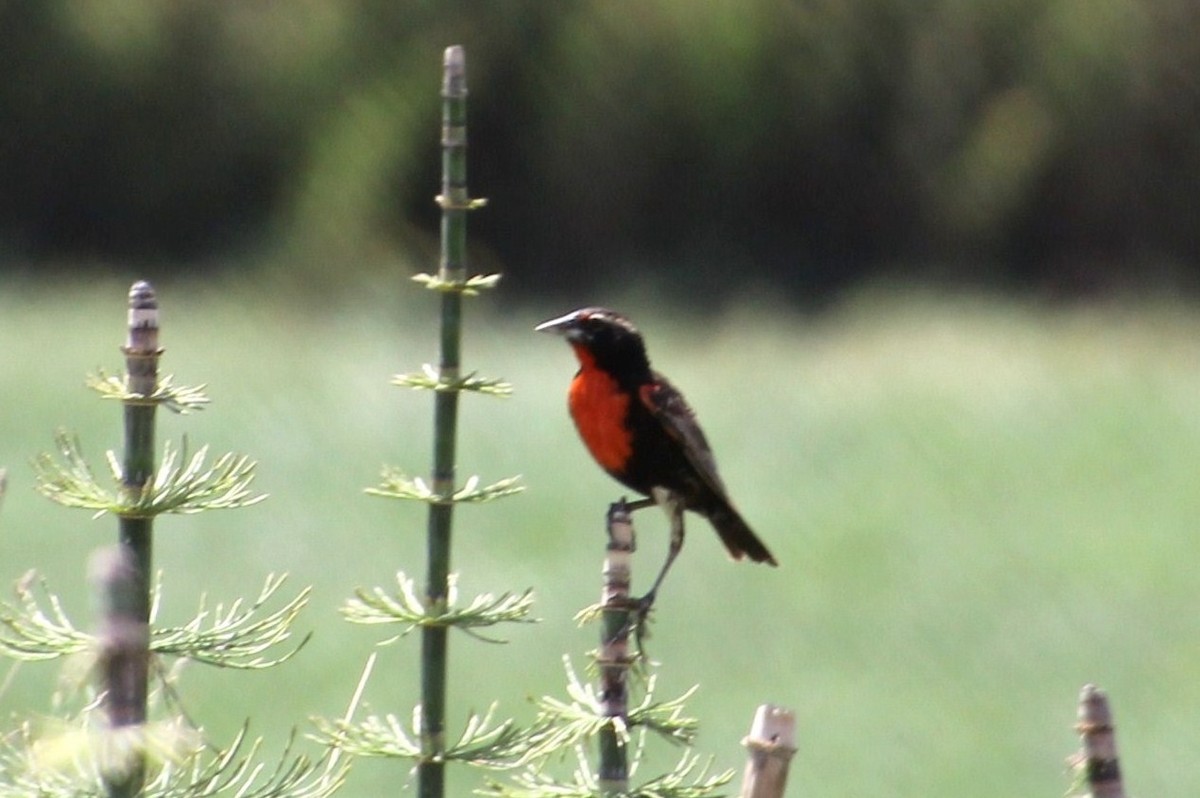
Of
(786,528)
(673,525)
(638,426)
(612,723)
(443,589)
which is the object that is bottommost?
(612,723)

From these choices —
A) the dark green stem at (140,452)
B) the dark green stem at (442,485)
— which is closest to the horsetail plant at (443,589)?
the dark green stem at (442,485)

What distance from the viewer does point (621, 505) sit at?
3256mm

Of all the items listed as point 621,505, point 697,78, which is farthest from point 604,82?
point 621,505

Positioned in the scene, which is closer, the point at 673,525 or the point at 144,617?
the point at 144,617

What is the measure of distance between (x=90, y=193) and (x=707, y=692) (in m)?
12.9

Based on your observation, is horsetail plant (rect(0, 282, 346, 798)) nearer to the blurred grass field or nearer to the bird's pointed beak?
the bird's pointed beak

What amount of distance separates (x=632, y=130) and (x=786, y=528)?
9.76 m

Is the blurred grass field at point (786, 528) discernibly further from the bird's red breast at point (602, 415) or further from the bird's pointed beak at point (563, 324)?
the bird's pointed beak at point (563, 324)

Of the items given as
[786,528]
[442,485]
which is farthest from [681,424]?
[786,528]

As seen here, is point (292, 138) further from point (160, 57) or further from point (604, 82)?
point (604, 82)

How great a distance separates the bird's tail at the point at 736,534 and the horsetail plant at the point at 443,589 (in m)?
1.74

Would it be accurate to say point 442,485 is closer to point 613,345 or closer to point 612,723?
point 612,723

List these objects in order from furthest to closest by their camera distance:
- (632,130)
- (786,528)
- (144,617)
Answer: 1. (632,130)
2. (786,528)
3. (144,617)

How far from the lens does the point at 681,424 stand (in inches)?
155
